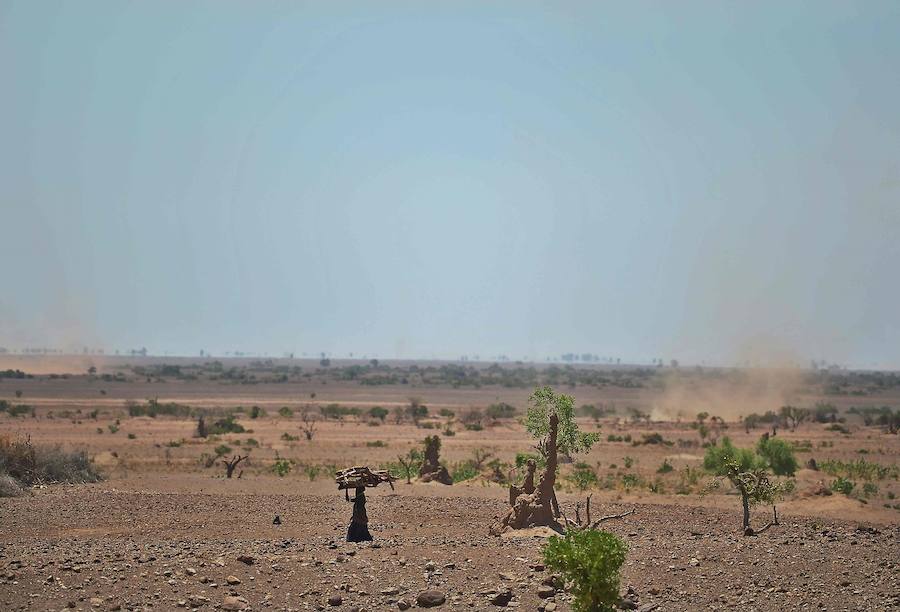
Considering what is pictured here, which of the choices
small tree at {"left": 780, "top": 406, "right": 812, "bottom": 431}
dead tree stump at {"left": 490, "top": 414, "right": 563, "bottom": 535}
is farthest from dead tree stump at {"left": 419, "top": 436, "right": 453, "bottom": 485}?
small tree at {"left": 780, "top": 406, "right": 812, "bottom": 431}

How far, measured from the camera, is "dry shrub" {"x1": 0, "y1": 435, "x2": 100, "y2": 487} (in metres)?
32.4

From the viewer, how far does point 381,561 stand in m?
20.1

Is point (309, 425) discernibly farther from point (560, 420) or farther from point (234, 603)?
point (234, 603)

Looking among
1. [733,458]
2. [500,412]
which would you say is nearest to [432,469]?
[733,458]

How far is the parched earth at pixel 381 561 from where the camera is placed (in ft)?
58.5

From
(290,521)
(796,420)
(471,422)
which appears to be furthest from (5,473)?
(796,420)

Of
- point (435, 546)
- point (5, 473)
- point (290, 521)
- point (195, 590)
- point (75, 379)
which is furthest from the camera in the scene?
point (75, 379)

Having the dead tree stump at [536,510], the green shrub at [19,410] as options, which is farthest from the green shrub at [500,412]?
the dead tree stump at [536,510]

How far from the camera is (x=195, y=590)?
1781 cm

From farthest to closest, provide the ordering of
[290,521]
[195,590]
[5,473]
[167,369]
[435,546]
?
1. [167,369]
2. [5,473]
3. [290,521]
4. [435,546]
5. [195,590]

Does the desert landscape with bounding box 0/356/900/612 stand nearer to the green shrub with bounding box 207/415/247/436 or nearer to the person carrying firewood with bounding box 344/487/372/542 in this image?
the green shrub with bounding box 207/415/247/436

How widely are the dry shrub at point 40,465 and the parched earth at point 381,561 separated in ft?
13.1

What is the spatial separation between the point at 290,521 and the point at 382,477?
4.22 m

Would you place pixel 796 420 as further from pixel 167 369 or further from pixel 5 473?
pixel 167 369
